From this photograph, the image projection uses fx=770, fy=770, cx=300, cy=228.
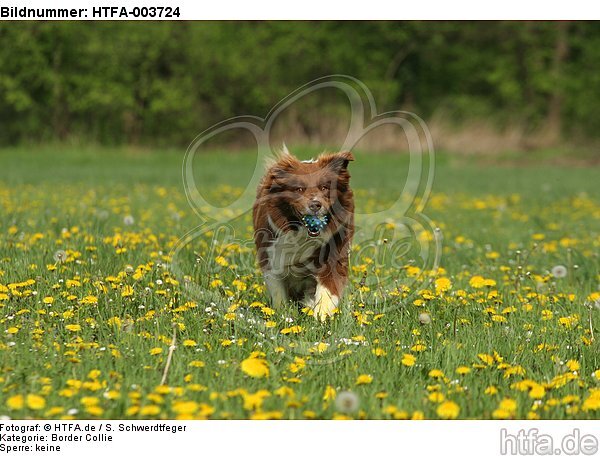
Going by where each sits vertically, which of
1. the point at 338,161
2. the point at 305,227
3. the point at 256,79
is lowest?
the point at 305,227

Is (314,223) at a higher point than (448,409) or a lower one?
higher

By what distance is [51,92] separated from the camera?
27078mm

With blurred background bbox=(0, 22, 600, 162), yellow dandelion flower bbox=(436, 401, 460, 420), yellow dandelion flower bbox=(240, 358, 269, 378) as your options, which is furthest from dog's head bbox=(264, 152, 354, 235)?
blurred background bbox=(0, 22, 600, 162)

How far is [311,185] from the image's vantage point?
209 inches

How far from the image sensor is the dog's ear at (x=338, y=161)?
17.7 feet

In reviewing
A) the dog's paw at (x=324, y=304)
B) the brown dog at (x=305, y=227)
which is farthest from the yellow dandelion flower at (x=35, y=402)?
the brown dog at (x=305, y=227)

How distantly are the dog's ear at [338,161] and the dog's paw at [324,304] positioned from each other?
2.75 ft

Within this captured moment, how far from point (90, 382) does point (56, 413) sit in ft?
0.79

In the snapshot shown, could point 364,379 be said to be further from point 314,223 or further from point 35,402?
point 314,223

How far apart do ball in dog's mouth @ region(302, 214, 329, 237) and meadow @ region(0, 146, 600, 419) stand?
1.68ft

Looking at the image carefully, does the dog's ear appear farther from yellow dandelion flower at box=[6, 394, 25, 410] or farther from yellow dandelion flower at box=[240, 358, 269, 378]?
yellow dandelion flower at box=[6, 394, 25, 410]

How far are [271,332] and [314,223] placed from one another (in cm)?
108

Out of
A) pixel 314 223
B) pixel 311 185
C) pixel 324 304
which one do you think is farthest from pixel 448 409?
pixel 311 185

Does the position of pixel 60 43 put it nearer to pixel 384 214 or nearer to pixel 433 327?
pixel 384 214
